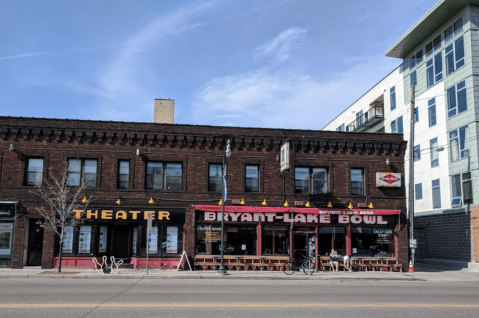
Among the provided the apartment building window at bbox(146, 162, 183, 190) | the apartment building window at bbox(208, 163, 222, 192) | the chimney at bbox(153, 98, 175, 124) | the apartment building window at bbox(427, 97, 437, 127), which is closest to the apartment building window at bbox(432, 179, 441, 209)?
the apartment building window at bbox(427, 97, 437, 127)

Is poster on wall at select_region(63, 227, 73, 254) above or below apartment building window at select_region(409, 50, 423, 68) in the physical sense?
below

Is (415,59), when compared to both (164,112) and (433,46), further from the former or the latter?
(164,112)

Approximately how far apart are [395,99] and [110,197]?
92.8 feet

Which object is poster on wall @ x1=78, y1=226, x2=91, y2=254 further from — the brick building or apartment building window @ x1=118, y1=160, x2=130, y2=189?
apartment building window @ x1=118, y1=160, x2=130, y2=189

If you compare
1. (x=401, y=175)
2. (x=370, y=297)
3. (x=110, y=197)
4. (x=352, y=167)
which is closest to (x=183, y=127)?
(x=110, y=197)

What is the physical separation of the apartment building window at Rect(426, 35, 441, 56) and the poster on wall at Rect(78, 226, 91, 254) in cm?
2814

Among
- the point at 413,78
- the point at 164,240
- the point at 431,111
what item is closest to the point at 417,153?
the point at 431,111

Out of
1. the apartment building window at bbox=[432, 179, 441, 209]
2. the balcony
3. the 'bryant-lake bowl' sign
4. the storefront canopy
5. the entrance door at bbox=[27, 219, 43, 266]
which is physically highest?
the balcony

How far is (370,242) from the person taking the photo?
90.1ft

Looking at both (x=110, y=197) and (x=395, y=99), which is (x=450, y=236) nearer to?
(x=395, y=99)

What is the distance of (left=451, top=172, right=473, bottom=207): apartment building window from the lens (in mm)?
31005

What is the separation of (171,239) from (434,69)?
2392cm

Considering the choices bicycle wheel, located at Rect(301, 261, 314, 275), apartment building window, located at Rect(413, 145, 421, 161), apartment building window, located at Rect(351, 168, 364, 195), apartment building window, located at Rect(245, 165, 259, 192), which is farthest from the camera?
apartment building window, located at Rect(413, 145, 421, 161)

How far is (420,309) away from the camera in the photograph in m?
11.6
